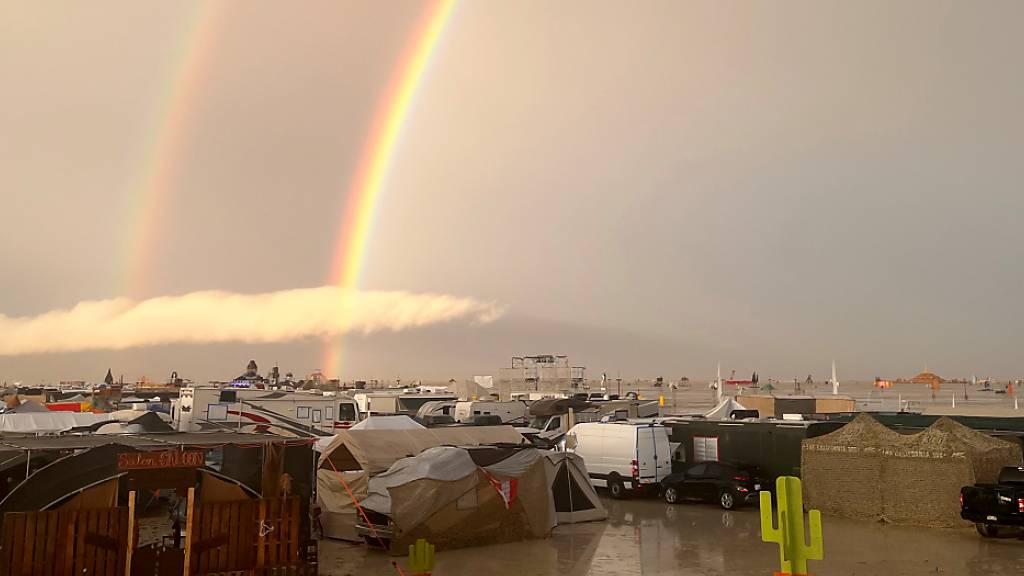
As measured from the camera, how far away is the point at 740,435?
24078mm

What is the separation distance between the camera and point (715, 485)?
22.4m

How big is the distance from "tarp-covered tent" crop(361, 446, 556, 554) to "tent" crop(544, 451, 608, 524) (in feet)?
5.13

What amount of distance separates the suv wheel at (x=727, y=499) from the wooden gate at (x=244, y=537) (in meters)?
13.2

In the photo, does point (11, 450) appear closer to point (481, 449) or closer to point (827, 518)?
point (481, 449)

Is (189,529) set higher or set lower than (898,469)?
lower

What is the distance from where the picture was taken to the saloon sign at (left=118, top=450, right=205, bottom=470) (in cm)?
1202

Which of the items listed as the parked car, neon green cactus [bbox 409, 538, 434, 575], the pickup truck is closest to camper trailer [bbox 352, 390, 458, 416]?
the parked car

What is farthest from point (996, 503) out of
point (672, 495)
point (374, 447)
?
point (374, 447)

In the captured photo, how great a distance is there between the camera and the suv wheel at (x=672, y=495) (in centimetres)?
2316

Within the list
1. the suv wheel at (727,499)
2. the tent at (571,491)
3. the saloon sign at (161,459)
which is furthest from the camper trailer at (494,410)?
the saloon sign at (161,459)

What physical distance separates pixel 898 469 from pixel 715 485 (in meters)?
4.96

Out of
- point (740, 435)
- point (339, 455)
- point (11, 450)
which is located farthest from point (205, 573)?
point (740, 435)

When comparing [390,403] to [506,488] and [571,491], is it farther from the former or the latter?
[506,488]

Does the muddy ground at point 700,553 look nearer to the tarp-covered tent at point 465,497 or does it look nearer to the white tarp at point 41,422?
the tarp-covered tent at point 465,497
